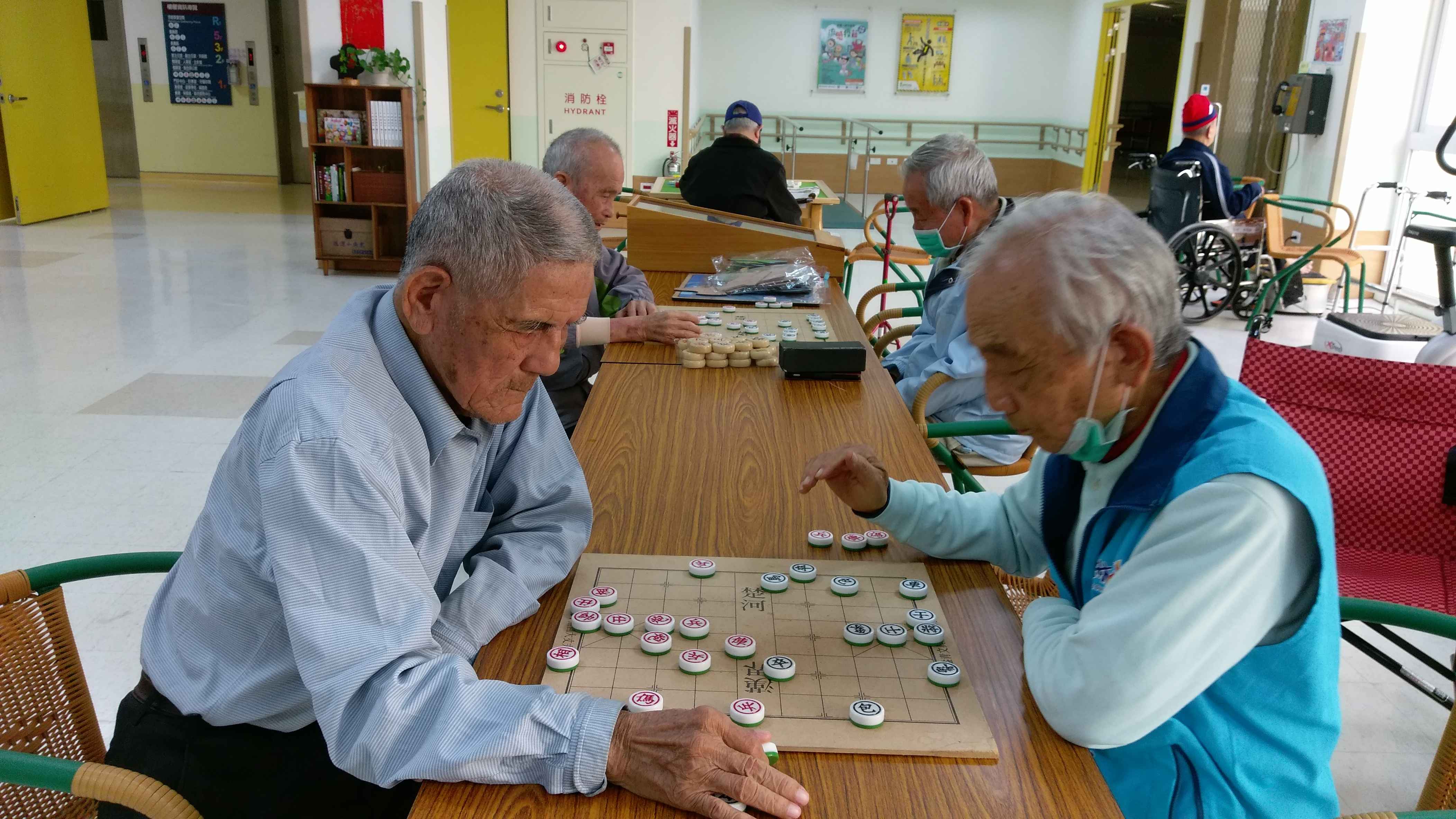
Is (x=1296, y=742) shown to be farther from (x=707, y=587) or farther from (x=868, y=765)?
(x=707, y=587)

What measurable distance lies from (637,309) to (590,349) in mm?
177

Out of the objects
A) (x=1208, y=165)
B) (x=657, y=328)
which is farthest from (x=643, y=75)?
(x=657, y=328)

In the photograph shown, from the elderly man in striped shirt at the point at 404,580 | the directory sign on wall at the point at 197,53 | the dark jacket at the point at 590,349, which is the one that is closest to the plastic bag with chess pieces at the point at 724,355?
the dark jacket at the point at 590,349

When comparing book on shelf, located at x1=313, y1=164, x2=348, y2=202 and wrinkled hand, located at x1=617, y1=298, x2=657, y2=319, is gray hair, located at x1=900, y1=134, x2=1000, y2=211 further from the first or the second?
book on shelf, located at x1=313, y1=164, x2=348, y2=202

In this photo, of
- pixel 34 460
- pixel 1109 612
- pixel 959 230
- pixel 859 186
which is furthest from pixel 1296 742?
pixel 859 186

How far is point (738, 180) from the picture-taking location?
5.27 m

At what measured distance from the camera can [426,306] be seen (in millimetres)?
1136

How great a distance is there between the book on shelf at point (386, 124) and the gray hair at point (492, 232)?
655cm

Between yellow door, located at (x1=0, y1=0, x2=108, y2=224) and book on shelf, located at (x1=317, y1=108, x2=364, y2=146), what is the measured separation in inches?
136

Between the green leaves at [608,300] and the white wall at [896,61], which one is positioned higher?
the white wall at [896,61]

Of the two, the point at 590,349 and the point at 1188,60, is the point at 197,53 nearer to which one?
the point at 1188,60

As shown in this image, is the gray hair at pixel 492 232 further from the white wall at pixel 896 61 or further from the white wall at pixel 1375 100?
the white wall at pixel 896 61

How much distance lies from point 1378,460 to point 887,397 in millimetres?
1070

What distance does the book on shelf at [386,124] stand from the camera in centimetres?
710
